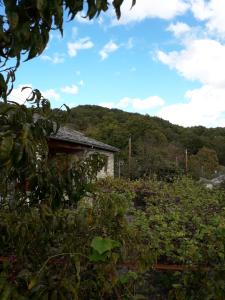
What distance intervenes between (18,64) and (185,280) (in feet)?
7.52

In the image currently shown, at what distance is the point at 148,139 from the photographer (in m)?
38.8

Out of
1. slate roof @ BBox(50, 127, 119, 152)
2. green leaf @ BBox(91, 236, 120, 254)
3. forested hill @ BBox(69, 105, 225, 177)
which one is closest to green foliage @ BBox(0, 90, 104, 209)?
green leaf @ BBox(91, 236, 120, 254)

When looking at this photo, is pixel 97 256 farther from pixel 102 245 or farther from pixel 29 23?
pixel 29 23

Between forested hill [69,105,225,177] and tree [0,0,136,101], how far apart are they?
2543cm

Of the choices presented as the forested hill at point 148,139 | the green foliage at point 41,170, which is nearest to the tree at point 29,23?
the green foliage at point 41,170

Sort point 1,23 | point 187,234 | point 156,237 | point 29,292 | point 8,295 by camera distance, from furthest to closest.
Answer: point 187,234
point 156,237
point 29,292
point 8,295
point 1,23

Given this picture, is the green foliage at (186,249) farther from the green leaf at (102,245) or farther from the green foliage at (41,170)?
the green foliage at (41,170)

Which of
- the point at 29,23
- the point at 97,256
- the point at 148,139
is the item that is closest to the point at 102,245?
the point at 97,256

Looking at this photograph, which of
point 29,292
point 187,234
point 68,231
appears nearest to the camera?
point 29,292

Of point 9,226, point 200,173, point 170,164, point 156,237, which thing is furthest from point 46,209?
point 200,173

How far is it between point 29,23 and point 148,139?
37168 mm

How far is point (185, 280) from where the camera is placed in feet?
11.0

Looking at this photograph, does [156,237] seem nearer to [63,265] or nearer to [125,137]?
[63,265]

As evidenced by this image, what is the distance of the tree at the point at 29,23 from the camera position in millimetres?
1759
